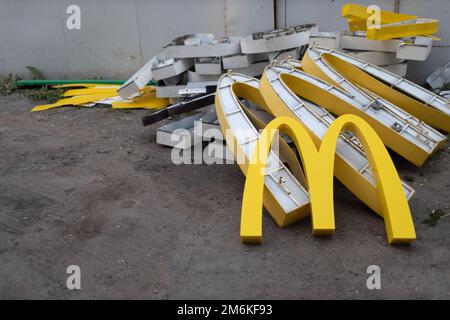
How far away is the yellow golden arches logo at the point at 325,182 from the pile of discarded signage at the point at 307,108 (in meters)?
0.01

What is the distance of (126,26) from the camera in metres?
9.62

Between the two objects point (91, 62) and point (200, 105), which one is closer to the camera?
point (200, 105)

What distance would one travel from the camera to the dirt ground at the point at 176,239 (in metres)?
3.93

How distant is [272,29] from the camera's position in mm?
9078

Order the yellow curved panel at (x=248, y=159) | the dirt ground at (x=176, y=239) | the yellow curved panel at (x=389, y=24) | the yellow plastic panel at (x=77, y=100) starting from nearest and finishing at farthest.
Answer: the dirt ground at (x=176, y=239), the yellow curved panel at (x=248, y=159), the yellow curved panel at (x=389, y=24), the yellow plastic panel at (x=77, y=100)

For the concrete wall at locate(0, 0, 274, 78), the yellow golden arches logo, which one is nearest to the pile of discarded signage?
the yellow golden arches logo

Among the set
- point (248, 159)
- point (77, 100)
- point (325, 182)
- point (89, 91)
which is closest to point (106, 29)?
point (89, 91)

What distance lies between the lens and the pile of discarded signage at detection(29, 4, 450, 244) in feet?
15.3

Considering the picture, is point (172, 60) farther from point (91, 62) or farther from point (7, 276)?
point (7, 276)

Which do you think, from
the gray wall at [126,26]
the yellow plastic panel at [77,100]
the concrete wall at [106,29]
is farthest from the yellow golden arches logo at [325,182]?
the yellow plastic panel at [77,100]

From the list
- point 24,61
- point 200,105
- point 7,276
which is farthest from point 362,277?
point 24,61

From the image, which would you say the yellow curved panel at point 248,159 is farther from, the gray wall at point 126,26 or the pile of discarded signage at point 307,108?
the gray wall at point 126,26

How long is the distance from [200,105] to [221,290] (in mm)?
3539

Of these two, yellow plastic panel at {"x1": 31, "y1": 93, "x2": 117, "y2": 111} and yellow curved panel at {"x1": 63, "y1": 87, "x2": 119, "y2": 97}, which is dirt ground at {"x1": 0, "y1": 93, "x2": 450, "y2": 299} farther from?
yellow curved panel at {"x1": 63, "y1": 87, "x2": 119, "y2": 97}
